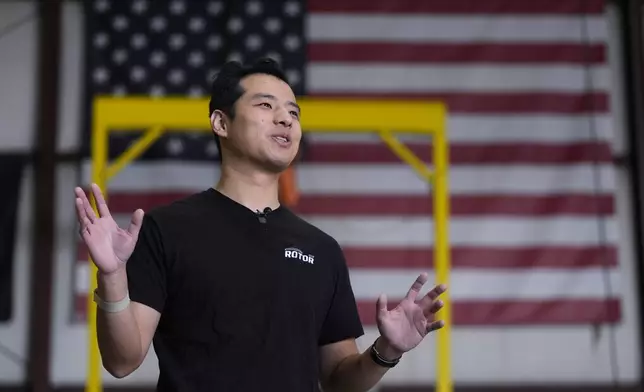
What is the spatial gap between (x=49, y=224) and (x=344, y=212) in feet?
7.03

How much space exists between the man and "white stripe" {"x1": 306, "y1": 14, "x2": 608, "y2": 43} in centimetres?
376

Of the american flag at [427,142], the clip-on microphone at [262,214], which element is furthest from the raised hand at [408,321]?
the american flag at [427,142]

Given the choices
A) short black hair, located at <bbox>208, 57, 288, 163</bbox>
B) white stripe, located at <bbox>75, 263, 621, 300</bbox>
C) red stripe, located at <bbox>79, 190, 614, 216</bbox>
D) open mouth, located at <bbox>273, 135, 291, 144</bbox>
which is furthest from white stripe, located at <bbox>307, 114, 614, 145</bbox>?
open mouth, located at <bbox>273, 135, 291, 144</bbox>

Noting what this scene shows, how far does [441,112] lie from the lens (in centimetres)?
445

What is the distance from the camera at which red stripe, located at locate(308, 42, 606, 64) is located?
557cm

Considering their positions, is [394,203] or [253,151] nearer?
[253,151]

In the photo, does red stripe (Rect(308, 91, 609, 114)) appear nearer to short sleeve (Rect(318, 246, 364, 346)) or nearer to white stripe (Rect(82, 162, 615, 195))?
white stripe (Rect(82, 162, 615, 195))

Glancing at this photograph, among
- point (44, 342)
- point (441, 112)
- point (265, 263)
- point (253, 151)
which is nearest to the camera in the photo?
point (265, 263)

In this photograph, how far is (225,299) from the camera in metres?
1.64

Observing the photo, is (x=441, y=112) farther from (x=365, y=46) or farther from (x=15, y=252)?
(x=15, y=252)

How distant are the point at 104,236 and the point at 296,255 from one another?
468 mm

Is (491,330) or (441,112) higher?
(441,112)

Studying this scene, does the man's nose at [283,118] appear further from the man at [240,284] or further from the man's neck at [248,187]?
the man's neck at [248,187]

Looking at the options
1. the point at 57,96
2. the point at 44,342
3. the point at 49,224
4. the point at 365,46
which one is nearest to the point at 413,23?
the point at 365,46
